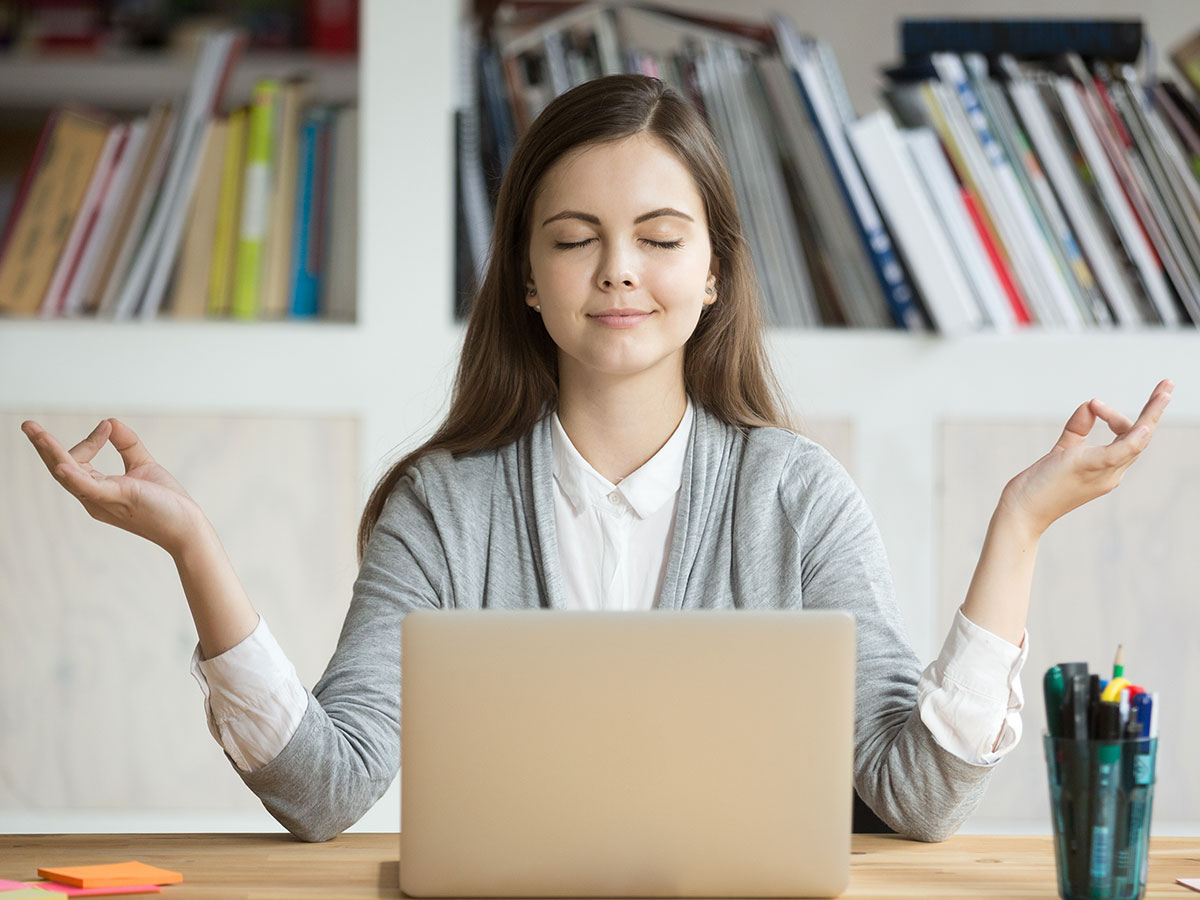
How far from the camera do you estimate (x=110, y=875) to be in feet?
3.29

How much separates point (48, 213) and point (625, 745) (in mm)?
1661

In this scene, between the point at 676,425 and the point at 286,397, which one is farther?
the point at 286,397

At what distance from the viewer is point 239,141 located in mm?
2180

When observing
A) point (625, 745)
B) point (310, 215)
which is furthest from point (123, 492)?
point (310, 215)

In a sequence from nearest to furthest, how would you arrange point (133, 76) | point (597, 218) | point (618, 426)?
point (597, 218) → point (618, 426) → point (133, 76)

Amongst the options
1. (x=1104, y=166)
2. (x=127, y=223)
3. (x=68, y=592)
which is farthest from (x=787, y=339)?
(x=68, y=592)

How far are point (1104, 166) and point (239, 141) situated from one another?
1.39m

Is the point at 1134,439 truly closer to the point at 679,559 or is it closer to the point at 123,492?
the point at 679,559

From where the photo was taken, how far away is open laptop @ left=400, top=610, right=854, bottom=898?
916mm

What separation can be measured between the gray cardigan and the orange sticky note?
0.79 feet

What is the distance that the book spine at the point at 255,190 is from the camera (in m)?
2.17

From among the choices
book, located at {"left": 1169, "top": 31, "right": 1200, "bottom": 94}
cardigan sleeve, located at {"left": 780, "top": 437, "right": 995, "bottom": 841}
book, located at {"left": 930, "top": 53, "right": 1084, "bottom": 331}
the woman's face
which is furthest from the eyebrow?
book, located at {"left": 1169, "top": 31, "right": 1200, "bottom": 94}

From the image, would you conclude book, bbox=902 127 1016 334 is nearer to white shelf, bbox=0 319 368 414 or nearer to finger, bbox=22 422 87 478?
white shelf, bbox=0 319 368 414

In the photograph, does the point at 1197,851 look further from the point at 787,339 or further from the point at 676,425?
the point at 787,339
